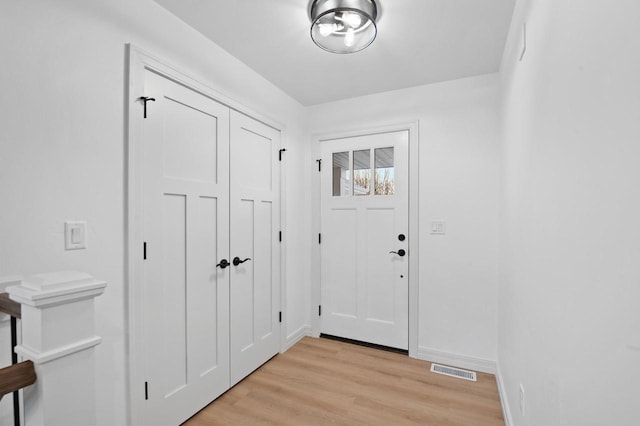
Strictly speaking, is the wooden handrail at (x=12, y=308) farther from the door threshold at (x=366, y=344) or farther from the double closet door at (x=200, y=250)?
the door threshold at (x=366, y=344)

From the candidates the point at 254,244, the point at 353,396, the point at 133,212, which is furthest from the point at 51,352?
the point at 353,396

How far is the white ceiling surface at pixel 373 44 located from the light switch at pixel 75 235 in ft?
4.36

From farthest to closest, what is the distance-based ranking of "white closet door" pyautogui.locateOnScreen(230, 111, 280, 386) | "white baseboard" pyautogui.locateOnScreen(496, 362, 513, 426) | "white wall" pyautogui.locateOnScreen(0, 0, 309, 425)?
"white closet door" pyautogui.locateOnScreen(230, 111, 280, 386) < "white baseboard" pyautogui.locateOnScreen(496, 362, 513, 426) < "white wall" pyautogui.locateOnScreen(0, 0, 309, 425)

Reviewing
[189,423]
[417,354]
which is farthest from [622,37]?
[417,354]

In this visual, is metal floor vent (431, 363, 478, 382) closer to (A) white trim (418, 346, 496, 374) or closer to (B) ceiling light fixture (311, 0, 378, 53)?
(A) white trim (418, 346, 496, 374)

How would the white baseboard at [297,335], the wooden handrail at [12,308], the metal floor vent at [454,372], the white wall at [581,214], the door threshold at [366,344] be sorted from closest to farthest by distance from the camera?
1. the white wall at [581,214]
2. the wooden handrail at [12,308]
3. the metal floor vent at [454,372]
4. the door threshold at [366,344]
5. the white baseboard at [297,335]

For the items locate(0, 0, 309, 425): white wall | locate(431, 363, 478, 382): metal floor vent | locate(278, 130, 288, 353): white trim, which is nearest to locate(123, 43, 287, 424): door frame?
locate(0, 0, 309, 425): white wall

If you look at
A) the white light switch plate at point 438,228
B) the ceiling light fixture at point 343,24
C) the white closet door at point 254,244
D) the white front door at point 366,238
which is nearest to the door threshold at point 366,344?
the white front door at point 366,238

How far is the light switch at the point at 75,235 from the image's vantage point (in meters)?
1.35

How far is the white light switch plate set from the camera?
108 inches

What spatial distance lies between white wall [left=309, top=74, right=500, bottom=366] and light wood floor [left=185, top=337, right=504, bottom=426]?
0.38m

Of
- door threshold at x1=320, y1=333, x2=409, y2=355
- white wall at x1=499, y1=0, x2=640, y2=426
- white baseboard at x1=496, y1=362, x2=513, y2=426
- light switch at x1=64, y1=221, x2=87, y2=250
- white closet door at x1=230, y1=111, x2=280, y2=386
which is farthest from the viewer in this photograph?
door threshold at x1=320, y1=333, x2=409, y2=355

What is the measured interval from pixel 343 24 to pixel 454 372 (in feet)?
9.12

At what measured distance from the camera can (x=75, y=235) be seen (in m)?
1.38
